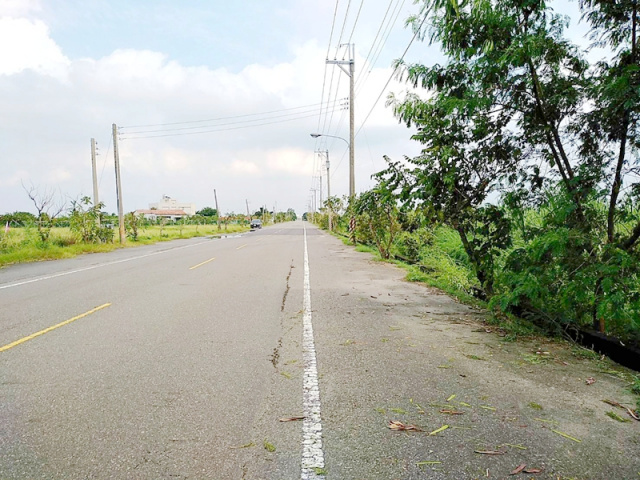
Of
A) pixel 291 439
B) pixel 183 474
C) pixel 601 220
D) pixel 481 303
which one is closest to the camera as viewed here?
pixel 183 474

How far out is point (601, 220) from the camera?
18.1 feet

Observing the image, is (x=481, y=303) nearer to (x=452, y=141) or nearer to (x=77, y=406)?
(x=452, y=141)

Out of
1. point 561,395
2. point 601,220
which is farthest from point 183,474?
point 601,220

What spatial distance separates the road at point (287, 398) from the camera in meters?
2.81

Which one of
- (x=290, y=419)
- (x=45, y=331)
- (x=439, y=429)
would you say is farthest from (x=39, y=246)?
(x=439, y=429)

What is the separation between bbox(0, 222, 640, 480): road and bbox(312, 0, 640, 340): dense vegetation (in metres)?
0.92

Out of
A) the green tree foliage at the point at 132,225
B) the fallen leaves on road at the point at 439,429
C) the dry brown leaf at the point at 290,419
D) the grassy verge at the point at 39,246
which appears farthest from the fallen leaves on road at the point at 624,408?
the green tree foliage at the point at 132,225

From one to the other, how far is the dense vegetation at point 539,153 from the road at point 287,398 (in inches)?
36.3

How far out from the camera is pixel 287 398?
12.4ft

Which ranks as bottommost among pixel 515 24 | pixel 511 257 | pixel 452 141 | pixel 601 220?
pixel 511 257

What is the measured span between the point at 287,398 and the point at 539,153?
4.92 m

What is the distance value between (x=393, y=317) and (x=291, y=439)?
416cm

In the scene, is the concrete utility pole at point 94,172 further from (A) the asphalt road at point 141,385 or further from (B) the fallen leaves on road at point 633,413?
(B) the fallen leaves on road at point 633,413

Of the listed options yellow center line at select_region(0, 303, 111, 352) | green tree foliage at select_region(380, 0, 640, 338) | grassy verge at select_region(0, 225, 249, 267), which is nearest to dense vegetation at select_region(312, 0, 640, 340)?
green tree foliage at select_region(380, 0, 640, 338)
